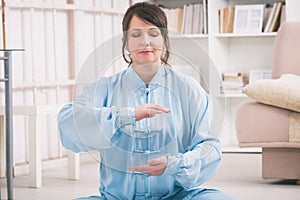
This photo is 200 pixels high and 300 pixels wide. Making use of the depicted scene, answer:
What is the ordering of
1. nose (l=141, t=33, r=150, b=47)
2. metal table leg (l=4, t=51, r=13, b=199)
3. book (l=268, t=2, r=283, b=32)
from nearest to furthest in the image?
1. nose (l=141, t=33, r=150, b=47)
2. metal table leg (l=4, t=51, r=13, b=199)
3. book (l=268, t=2, r=283, b=32)

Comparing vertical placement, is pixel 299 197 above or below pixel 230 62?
below

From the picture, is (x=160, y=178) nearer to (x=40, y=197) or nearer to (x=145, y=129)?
(x=145, y=129)

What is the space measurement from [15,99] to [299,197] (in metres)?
1.76

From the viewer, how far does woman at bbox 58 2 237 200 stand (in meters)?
1.65

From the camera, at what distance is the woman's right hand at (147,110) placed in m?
1.62

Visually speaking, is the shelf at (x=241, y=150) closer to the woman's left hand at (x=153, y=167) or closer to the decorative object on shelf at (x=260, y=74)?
the decorative object on shelf at (x=260, y=74)

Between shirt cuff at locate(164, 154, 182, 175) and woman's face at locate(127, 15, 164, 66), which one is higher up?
woman's face at locate(127, 15, 164, 66)

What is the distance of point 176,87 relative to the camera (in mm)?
1725

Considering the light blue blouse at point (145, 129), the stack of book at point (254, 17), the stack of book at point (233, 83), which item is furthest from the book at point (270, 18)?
the light blue blouse at point (145, 129)

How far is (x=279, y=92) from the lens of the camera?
3082mm

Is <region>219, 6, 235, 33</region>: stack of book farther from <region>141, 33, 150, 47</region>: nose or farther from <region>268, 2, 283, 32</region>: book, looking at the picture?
<region>141, 33, 150, 47</region>: nose

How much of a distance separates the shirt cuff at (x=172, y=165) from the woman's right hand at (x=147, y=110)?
0.12 m

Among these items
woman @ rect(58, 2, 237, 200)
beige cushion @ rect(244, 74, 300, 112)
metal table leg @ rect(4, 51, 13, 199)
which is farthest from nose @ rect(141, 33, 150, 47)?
beige cushion @ rect(244, 74, 300, 112)

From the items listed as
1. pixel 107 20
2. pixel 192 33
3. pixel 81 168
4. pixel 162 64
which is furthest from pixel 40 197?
pixel 192 33
